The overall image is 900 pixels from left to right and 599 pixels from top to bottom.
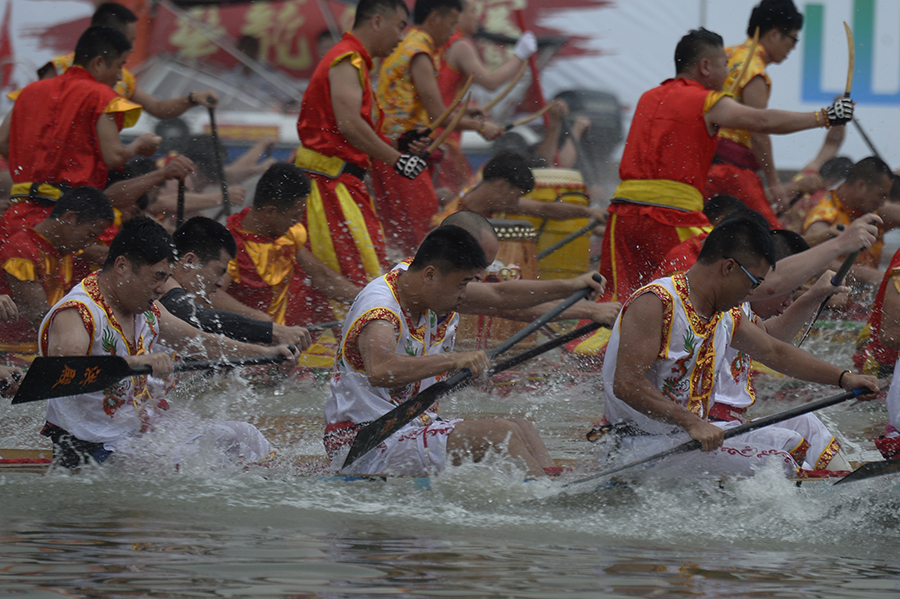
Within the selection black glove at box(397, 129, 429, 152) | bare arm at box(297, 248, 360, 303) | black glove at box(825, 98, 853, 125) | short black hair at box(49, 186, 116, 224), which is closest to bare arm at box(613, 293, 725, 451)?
black glove at box(825, 98, 853, 125)

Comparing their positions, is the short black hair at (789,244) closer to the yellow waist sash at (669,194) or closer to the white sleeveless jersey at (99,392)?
the yellow waist sash at (669,194)

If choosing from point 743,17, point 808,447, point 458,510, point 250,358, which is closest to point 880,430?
point 808,447

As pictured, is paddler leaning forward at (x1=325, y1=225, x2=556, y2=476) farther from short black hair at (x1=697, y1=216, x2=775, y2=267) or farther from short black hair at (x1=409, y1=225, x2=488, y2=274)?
short black hair at (x1=697, y1=216, x2=775, y2=267)

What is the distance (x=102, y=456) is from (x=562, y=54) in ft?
18.6

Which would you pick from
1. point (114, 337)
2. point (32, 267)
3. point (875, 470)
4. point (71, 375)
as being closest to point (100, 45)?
point (32, 267)

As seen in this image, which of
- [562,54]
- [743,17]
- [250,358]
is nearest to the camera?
[250,358]

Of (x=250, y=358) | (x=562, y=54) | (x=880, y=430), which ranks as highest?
(x=562, y=54)

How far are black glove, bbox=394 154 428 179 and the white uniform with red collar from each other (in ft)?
5.80

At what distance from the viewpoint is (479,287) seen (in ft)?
13.3

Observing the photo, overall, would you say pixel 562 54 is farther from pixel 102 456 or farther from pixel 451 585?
pixel 451 585

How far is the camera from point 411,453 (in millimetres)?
3428

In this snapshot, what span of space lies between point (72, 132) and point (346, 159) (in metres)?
1.18

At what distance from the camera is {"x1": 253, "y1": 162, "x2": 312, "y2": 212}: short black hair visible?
5.05 m

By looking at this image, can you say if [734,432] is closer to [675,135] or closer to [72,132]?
[675,135]
